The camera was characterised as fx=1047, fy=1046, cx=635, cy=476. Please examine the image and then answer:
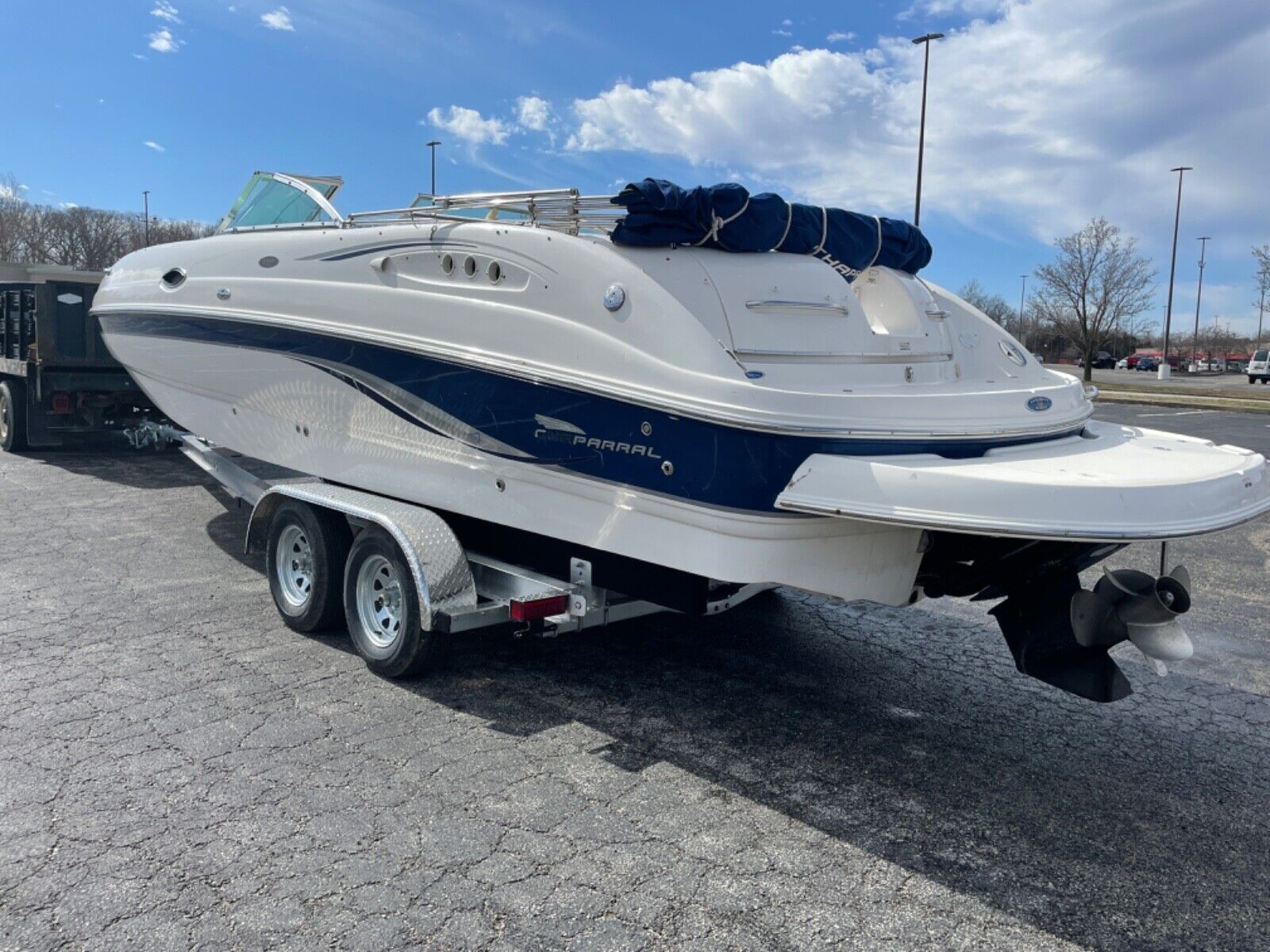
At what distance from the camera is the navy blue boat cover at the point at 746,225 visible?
14.9 ft

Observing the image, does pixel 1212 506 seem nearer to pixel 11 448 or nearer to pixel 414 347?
pixel 414 347

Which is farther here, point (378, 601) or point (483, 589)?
point (378, 601)

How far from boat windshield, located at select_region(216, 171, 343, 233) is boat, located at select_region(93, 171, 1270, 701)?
0.19 m

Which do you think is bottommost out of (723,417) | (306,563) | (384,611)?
(384,611)

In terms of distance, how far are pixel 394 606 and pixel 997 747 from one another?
2.86m

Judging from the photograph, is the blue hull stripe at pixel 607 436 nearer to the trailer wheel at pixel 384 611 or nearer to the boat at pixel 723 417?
the boat at pixel 723 417

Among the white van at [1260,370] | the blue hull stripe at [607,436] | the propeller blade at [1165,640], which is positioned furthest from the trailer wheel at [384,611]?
the white van at [1260,370]

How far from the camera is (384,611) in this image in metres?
5.22

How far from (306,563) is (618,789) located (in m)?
2.59

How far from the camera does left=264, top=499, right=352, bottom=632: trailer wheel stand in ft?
18.0

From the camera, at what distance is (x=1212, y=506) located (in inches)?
141

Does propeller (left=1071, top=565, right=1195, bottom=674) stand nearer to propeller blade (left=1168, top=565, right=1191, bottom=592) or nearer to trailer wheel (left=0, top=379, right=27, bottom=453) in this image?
propeller blade (left=1168, top=565, right=1191, bottom=592)

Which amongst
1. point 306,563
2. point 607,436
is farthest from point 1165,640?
point 306,563

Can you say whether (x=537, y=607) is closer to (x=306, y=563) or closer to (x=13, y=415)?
(x=306, y=563)
